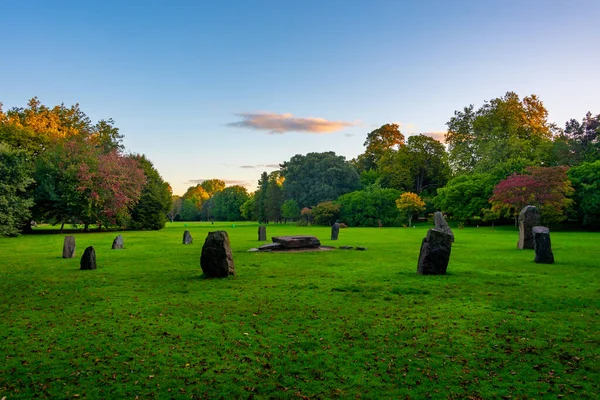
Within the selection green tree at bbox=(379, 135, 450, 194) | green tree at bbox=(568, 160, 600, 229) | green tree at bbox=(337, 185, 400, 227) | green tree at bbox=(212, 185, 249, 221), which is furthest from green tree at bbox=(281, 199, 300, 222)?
green tree at bbox=(568, 160, 600, 229)

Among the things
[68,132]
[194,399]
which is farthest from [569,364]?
[68,132]

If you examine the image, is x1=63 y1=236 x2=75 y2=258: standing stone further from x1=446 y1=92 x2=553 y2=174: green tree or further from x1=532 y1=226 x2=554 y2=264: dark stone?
x1=446 y1=92 x2=553 y2=174: green tree

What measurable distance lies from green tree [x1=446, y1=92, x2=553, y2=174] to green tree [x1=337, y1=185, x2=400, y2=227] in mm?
12231

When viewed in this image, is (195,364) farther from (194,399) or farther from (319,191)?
(319,191)

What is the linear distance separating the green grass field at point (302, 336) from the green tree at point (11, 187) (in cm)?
2566

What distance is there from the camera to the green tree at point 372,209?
5856 centimetres

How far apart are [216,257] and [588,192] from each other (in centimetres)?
4122

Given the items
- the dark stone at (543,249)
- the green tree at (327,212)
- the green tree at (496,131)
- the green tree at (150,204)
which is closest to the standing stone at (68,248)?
the dark stone at (543,249)

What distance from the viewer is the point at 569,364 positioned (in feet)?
17.0

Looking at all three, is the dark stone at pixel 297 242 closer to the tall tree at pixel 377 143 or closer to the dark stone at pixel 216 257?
the dark stone at pixel 216 257

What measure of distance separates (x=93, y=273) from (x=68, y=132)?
43.2 meters

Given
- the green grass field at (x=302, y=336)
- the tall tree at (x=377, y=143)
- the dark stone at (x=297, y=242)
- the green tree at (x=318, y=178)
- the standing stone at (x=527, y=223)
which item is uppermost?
the tall tree at (x=377, y=143)

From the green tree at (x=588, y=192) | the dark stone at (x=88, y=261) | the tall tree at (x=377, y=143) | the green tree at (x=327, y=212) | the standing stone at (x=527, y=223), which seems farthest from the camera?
the tall tree at (x=377, y=143)

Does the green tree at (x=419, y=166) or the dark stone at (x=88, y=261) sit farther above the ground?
the green tree at (x=419, y=166)
